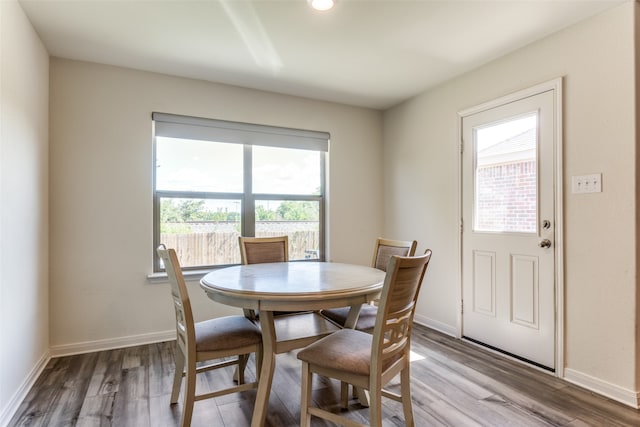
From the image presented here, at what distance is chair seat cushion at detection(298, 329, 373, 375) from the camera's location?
1.51 metres

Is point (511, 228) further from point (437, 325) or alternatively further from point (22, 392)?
point (22, 392)

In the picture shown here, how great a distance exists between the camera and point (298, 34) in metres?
2.42

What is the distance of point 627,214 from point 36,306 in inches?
154

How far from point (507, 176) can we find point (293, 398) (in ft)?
7.55

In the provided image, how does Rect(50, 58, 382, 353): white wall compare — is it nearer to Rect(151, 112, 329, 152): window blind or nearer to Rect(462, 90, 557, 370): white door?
Rect(151, 112, 329, 152): window blind

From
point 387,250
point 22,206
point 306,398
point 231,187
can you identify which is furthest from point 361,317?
point 22,206

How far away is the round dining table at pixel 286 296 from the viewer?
1679mm

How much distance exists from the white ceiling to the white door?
55cm

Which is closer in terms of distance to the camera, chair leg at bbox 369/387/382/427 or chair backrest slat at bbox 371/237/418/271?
chair leg at bbox 369/387/382/427

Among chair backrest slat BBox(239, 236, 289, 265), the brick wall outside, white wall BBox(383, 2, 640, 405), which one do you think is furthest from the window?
white wall BBox(383, 2, 640, 405)

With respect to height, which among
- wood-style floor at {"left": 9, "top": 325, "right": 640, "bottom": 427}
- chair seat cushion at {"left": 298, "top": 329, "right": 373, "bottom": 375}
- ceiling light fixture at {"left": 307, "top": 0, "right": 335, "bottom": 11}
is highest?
ceiling light fixture at {"left": 307, "top": 0, "right": 335, "bottom": 11}

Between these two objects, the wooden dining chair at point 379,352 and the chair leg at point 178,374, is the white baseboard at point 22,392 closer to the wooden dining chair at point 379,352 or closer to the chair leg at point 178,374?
the chair leg at point 178,374

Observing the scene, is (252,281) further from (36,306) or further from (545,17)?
(545,17)

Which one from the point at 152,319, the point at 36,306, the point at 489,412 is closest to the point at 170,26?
the point at 36,306
